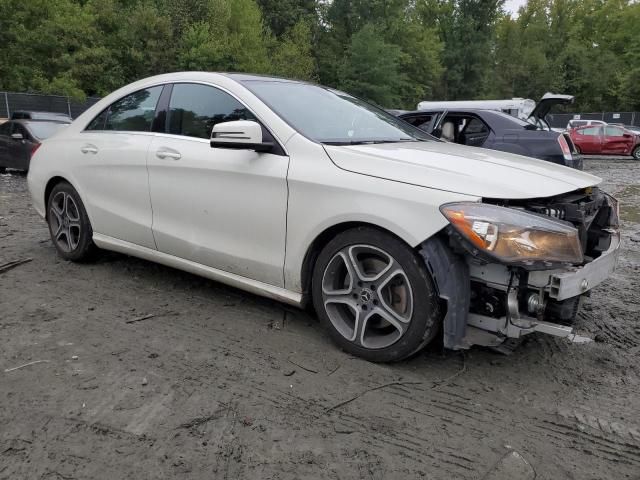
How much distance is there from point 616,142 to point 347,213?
22956 mm

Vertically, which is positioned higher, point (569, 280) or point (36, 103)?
point (569, 280)

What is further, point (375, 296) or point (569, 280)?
point (375, 296)

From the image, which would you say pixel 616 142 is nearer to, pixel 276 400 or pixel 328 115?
pixel 328 115

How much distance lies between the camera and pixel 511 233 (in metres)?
2.49

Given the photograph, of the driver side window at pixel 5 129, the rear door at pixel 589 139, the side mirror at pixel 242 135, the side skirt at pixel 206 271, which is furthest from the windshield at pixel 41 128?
the rear door at pixel 589 139

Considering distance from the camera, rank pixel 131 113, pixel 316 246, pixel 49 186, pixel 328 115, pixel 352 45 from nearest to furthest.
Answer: pixel 316 246, pixel 328 115, pixel 131 113, pixel 49 186, pixel 352 45

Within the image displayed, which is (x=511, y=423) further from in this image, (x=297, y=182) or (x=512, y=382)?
(x=297, y=182)

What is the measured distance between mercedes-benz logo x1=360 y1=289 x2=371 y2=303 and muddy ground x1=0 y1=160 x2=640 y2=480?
36 cm

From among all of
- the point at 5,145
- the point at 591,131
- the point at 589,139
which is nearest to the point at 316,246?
the point at 5,145

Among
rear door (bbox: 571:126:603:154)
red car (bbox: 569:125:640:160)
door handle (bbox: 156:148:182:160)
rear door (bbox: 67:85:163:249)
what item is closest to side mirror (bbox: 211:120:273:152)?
door handle (bbox: 156:148:182:160)

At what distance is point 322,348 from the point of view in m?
3.16

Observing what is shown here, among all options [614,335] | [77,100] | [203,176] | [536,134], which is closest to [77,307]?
[203,176]

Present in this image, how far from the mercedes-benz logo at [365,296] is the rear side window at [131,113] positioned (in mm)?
2185

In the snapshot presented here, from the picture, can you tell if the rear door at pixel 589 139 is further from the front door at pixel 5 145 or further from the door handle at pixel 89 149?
the door handle at pixel 89 149
